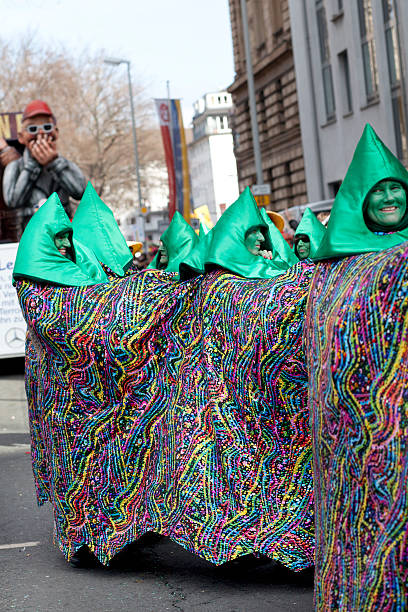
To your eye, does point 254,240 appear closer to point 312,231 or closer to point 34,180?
point 312,231

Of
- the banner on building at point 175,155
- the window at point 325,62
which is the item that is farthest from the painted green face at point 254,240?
the window at point 325,62

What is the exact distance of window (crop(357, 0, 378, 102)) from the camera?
2566cm

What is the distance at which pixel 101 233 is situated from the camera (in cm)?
654

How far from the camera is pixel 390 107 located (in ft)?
81.5

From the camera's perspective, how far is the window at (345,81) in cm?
2807


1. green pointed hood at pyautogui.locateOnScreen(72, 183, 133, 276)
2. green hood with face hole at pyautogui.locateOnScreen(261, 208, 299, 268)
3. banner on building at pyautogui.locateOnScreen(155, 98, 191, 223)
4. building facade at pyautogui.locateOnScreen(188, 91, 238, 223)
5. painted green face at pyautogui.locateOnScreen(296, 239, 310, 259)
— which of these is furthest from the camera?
building facade at pyautogui.locateOnScreen(188, 91, 238, 223)

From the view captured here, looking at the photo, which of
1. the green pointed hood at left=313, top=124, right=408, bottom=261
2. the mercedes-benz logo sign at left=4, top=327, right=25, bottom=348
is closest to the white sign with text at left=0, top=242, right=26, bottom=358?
the mercedes-benz logo sign at left=4, top=327, right=25, bottom=348

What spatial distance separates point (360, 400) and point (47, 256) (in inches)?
113

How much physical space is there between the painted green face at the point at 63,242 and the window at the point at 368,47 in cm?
2073

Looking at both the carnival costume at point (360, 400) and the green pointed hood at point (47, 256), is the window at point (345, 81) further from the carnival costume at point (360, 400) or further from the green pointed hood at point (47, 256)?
the carnival costume at point (360, 400)

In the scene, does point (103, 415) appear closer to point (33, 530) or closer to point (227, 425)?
point (227, 425)

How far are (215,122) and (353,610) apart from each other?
442 ft

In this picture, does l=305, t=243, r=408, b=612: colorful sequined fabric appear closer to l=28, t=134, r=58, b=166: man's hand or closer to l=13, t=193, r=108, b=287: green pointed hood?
l=13, t=193, r=108, b=287: green pointed hood

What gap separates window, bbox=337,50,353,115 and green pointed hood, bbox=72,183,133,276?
22.3 m
